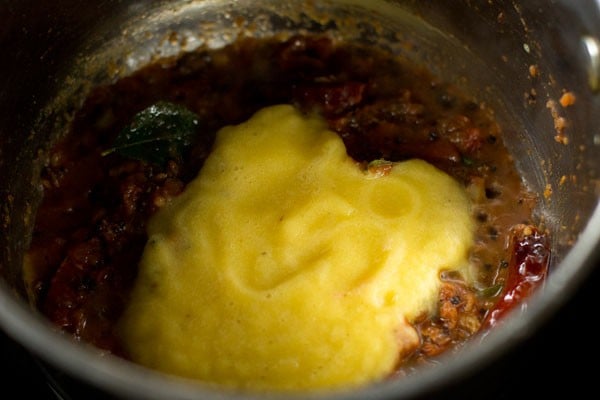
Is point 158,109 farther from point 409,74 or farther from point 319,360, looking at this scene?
point 319,360

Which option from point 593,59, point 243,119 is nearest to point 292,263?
point 243,119

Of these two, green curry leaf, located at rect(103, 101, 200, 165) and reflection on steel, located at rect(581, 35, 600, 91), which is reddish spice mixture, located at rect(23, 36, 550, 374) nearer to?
green curry leaf, located at rect(103, 101, 200, 165)

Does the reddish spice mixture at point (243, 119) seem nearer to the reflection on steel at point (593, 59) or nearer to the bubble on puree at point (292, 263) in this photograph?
the bubble on puree at point (292, 263)

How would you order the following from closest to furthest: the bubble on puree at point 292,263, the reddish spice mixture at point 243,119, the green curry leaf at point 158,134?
the bubble on puree at point 292,263 < the reddish spice mixture at point 243,119 < the green curry leaf at point 158,134

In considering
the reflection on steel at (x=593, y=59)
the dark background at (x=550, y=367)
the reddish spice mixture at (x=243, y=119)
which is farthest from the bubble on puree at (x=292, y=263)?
the reflection on steel at (x=593, y=59)

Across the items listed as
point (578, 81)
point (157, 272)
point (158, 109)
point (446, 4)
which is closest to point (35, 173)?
point (158, 109)

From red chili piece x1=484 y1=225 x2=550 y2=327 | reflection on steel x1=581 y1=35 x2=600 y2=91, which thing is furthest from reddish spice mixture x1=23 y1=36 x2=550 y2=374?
reflection on steel x1=581 y1=35 x2=600 y2=91
